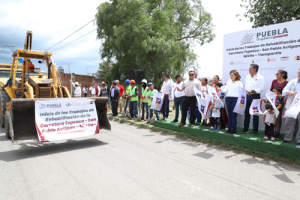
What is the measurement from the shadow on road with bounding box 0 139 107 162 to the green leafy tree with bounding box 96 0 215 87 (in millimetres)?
14604

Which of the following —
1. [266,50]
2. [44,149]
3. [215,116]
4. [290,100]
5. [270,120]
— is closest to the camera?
[290,100]

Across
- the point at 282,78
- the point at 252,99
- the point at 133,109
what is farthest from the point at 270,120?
the point at 133,109

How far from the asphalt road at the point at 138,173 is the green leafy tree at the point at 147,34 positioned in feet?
50.8

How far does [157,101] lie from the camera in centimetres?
943

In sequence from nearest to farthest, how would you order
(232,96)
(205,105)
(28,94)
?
(232,96) < (28,94) < (205,105)

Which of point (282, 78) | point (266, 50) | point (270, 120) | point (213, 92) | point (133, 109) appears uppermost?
point (266, 50)

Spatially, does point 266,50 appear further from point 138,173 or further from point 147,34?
point 147,34

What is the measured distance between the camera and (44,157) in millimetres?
5242

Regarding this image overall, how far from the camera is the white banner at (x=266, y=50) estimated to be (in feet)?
20.1

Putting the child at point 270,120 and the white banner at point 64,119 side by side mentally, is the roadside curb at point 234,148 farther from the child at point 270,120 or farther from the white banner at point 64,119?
the white banner at point 64,119

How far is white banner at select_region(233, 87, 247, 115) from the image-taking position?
6492 mm

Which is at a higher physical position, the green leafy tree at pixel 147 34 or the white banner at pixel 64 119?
the green leafy tree at pixel 147 34

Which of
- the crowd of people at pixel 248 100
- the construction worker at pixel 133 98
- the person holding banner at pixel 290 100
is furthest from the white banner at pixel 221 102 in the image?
the construction worker at pixel 133 98

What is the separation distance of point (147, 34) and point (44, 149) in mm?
16804
